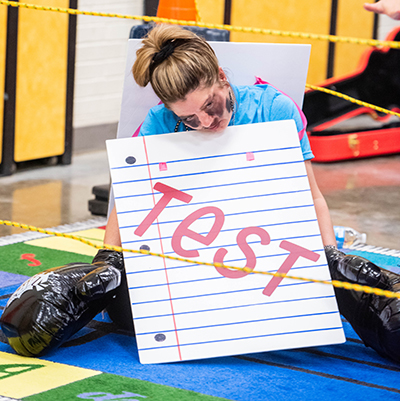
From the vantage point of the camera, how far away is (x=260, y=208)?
1.74 meters

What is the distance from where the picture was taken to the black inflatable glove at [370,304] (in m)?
1.64

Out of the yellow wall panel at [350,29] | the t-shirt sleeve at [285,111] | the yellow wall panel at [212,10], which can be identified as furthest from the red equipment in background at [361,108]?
the t-shirt sleeve at [285,111]

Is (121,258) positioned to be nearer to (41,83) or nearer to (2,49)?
(2,49)

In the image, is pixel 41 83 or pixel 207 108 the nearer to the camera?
pixel 207 108

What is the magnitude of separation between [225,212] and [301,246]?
0.20 m

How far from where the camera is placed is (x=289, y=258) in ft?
5.63

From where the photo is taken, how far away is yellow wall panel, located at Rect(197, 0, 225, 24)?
523 centimetres

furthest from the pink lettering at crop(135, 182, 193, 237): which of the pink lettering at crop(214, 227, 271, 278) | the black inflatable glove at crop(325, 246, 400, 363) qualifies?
the black inflatable glove at crop(325, 246, 400, 363)

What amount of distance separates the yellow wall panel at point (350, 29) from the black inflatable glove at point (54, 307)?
5532 millimetres

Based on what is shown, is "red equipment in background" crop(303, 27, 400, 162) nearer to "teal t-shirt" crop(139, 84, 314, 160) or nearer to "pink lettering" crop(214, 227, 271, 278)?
"teal t-shirt" crop(139, 84, 314, 160)

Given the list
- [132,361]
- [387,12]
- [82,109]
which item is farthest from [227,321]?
[82,109]

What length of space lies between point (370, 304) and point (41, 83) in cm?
310

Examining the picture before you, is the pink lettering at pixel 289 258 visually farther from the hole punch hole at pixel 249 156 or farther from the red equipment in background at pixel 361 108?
the red equipment in background at pixel 361 108

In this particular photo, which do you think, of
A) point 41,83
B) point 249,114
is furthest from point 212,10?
point 249,114
